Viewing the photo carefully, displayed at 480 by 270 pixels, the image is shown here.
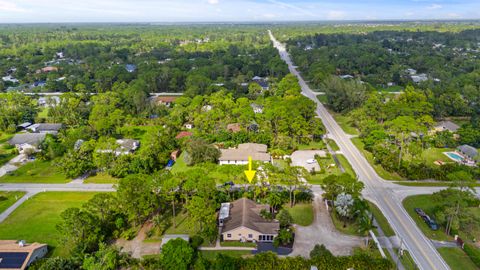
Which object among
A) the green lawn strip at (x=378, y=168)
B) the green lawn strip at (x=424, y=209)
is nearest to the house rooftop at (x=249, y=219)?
the green lawn strip at (x=424, y=209)

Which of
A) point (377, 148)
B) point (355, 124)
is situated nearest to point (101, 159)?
point (377, 148)

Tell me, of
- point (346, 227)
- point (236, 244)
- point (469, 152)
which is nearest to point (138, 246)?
point (236, 244)

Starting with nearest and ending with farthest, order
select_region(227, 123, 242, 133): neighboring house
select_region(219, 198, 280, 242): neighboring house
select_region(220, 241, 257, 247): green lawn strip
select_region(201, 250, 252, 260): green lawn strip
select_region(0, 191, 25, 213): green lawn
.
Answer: select_region(201, 250, 252, 260): green lawn strip < select_region(220, 241, 257, 247): green lawn strip < select_region(219, 198, 280, 242): neighboring house < select_region(0, 191, 25, 213): green lawn < select_region(227, 123, 242, 133): neighboring house

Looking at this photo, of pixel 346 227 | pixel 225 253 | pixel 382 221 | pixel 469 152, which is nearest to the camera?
pixel 225 253

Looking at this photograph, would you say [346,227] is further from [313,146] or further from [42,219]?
[42,219]

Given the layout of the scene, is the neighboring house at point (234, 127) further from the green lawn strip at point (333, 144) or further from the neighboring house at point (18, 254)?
the neighboring house at point (18, 254)

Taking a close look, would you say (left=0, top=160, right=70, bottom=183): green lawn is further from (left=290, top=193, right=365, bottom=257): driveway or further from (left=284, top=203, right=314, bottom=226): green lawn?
(left=290, top=193, right=365, bottom=257): driveway

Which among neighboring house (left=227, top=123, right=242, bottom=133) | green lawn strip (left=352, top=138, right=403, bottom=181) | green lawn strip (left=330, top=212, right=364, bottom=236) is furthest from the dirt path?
green lawn strip (left=352, top=138, right=403, bottom=181)
